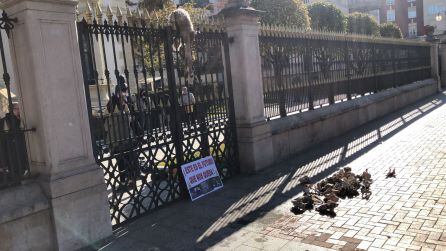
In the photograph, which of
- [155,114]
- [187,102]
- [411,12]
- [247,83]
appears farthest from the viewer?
[411,12]

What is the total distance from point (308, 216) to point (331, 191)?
94cm

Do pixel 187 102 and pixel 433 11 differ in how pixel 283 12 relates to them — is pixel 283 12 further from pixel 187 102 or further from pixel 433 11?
pixel 433 11

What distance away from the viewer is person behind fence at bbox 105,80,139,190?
17.4ft

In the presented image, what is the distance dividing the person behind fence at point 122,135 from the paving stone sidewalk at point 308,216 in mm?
737

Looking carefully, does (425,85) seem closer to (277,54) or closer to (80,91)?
(277,54)

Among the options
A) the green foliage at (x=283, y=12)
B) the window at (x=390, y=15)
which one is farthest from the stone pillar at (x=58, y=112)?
the window at (x=390, y=15)

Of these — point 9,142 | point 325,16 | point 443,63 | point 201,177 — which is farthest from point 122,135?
point 325,16

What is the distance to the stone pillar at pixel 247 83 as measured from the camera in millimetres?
7348

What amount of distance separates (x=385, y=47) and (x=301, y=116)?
791cm

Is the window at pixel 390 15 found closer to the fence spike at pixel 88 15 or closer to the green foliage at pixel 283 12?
the green foliage at pixel 283 12

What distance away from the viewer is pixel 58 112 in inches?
176

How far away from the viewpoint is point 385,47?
595 inches

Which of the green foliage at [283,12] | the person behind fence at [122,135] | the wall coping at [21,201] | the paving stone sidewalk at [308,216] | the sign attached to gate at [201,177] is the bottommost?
the paving stone sidewalk at [308,216]

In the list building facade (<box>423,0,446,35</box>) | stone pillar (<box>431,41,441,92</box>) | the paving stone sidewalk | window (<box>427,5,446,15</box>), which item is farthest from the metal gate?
window (<box>427,5,446,15</box>)
